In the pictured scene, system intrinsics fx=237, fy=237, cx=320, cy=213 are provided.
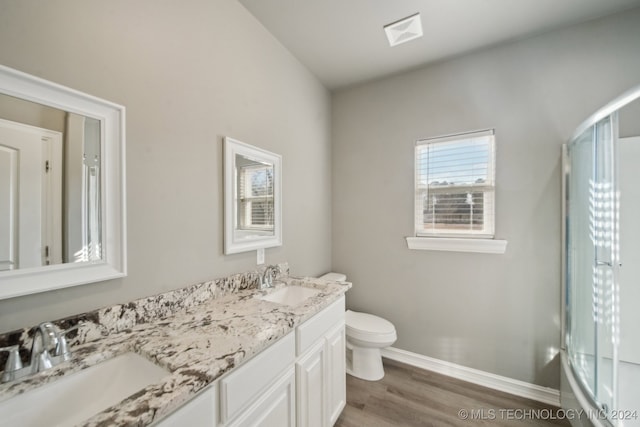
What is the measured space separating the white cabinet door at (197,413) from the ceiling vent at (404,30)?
2.39 metres

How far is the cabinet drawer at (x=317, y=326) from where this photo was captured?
1.23m

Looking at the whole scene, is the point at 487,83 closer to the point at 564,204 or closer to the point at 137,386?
the point at 564,204

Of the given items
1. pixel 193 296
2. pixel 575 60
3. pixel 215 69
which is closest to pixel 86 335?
pixel 193 296

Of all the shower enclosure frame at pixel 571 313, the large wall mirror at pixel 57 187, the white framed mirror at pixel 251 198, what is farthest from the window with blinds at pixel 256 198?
the shower enclosure frame at pixel 571 313

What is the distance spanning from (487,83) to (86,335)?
3.02 m

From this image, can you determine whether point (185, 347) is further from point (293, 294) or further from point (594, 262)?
point (594, 262)

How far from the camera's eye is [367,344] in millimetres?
2018

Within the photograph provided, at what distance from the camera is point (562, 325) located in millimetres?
1792

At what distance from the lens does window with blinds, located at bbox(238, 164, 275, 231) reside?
5.32 ft

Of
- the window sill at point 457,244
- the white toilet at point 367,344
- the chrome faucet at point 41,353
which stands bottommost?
the white toilet at point 367,344

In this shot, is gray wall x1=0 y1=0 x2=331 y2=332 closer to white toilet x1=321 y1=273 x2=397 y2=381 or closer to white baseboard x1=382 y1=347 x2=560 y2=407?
white toilet x1=321 y1=273 x2=397 y2=381

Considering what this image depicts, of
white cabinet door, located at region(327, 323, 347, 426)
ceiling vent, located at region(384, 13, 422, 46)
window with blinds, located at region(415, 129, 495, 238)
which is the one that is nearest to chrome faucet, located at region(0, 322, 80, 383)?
white cabinet door, located at region(327, 323, 347, 426)

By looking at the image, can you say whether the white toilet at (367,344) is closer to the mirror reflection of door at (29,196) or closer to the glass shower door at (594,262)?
the glass shower door at (594,262)

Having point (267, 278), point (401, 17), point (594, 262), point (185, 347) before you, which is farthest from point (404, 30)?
point (185, 347)
